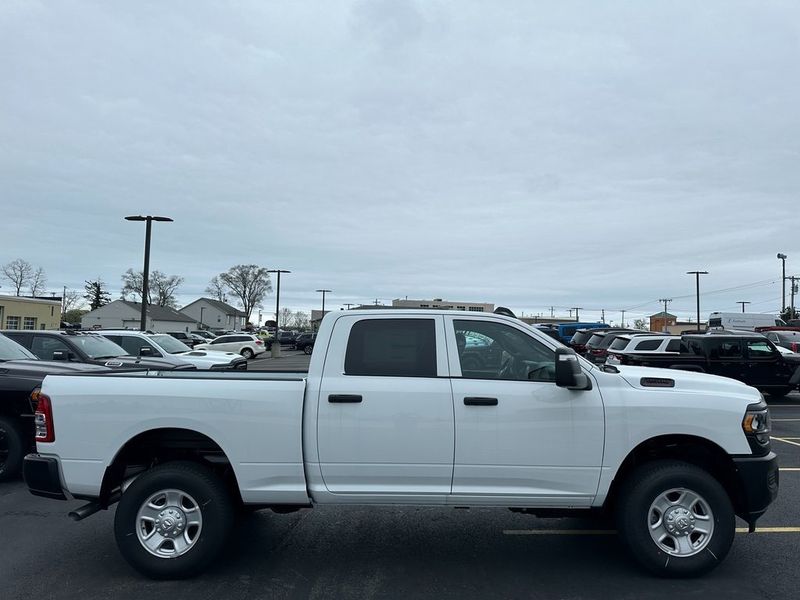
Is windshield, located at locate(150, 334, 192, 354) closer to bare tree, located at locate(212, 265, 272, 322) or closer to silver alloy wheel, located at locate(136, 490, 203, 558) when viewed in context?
silver alloy wheel, located at locate(136, 490, 203, 558)

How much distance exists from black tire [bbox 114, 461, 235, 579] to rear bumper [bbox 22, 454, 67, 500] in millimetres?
515

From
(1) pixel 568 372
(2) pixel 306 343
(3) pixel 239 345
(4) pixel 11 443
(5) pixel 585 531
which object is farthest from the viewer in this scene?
(2) pixel 306 343

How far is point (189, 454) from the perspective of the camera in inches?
189

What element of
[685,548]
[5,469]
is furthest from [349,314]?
[5,469]

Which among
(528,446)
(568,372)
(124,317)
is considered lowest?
(528,446)

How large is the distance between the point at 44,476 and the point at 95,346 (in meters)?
7.15

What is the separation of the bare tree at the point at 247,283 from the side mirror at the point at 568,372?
115 meters

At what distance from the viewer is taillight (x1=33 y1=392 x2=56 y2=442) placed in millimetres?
4594

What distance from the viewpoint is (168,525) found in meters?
4.52

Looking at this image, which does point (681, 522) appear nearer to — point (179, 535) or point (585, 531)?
point (585, 531)

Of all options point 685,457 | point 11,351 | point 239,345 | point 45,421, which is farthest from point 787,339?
point 239,345

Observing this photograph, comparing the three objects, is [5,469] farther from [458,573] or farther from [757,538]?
[757,538]

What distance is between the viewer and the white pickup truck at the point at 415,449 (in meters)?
4.46

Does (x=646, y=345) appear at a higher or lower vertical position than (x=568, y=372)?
higher
